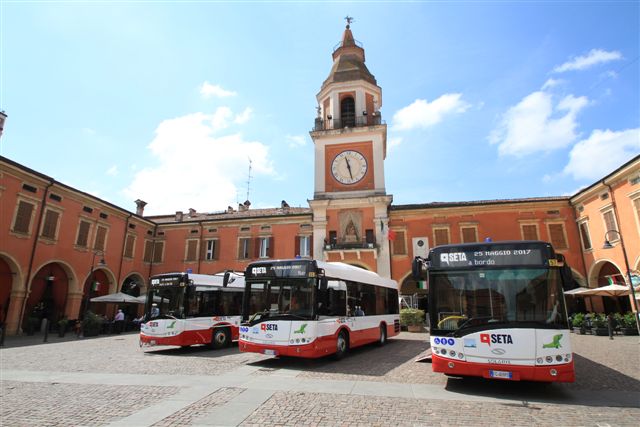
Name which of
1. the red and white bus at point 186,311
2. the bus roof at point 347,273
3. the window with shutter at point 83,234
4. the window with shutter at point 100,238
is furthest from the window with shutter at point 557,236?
the window with shutter at point 83,234

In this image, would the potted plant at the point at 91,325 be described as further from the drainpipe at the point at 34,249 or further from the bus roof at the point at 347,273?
the bus roof at the point at 347,273

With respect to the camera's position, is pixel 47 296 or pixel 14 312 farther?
pixel 47 296

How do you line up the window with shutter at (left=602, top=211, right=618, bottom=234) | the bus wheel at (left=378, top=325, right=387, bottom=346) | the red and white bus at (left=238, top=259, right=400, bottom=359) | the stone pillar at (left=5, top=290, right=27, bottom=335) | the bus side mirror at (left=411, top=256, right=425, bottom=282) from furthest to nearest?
the window with shutter at (left=602, top=211, right=618, bottom=234) < the stone pillar at (left=5, top=290, right=27, bottom=335) < the bus wheel at (left=378, top=325, right=387, bottom=346) < the red and white bus at (left=238, top=259, right=400, bottom=359) < the bus side mirror at (left=411, top=256, right=425, bottom=282)

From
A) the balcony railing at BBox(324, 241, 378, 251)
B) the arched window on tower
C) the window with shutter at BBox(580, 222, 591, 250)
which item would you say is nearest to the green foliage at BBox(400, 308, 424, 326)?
the balcony railing at BBox(324, 241, 378, 251)

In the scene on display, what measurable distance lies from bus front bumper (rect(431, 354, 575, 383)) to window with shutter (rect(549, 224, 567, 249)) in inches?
777

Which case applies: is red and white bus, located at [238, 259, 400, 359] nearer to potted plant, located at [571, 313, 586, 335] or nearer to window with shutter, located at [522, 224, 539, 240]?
potted plant, located at [571, 313, 586, 335]

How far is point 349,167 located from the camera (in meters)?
26.1

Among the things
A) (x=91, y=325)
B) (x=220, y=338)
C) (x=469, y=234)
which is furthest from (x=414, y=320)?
(x=91, y=325)

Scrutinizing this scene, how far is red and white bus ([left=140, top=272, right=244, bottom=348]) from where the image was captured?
11828mm

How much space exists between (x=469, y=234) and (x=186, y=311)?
18661mm

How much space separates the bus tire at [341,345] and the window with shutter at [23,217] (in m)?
18.7

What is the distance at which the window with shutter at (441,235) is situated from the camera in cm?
2392

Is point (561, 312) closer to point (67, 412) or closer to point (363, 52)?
point (67, 412)

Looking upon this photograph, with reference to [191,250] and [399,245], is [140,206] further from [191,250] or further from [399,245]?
[399,245]
